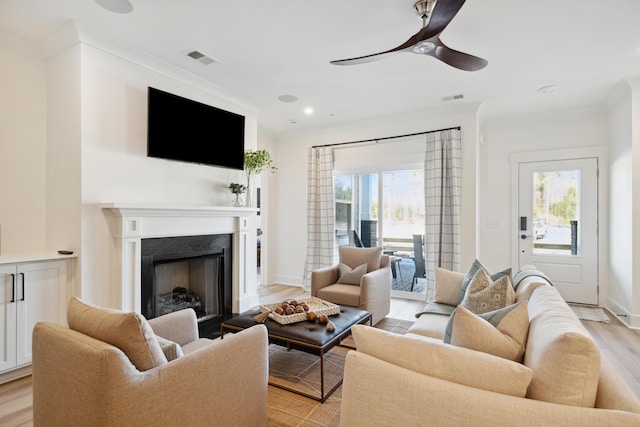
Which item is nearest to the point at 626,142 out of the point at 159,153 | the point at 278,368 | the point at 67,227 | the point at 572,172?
the point at 572,172

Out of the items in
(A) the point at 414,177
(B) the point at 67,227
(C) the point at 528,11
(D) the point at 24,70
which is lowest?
(B) the point at 67,227

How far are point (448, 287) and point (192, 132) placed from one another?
9.99 ft

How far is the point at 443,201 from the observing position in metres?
4.56

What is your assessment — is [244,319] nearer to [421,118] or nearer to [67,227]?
[67,227]

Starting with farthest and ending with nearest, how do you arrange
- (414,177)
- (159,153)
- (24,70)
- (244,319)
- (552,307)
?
(414,177) → (159,153) → (24,70) → (244,319) → (552,307)

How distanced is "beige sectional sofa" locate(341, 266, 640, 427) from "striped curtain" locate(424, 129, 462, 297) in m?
3.22

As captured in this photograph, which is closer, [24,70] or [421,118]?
[24,70]

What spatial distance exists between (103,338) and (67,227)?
Result: 1968 mm

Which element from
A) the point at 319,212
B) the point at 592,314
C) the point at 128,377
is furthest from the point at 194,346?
the point at 592,314

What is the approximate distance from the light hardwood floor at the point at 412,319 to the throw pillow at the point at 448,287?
1124mm

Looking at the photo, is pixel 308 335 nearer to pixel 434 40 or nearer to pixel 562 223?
pixel 434 40

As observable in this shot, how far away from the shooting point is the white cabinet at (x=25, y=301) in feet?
8.04

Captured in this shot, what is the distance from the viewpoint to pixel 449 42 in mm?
2949

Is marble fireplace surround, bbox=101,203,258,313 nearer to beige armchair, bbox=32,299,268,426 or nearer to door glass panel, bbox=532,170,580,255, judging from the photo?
beige armchair, bbox=32,299,268,426
